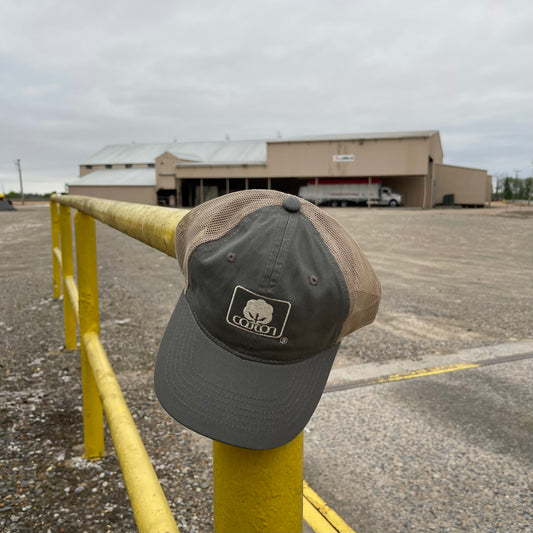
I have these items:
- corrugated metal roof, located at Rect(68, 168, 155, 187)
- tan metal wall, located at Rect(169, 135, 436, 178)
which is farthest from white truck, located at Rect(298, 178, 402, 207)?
corrugated metal roof, located at Rect(68, 168, 155, 187)

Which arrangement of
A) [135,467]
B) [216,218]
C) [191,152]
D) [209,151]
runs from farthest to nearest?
[191,152], [209,151], [135,467], [216,218]

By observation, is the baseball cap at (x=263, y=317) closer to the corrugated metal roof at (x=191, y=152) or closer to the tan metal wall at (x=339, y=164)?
the tan metal wall at (x=339, y=164)

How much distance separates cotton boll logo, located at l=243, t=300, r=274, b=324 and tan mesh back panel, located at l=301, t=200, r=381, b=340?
173mm

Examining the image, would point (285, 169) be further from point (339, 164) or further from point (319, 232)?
point (319, 232)

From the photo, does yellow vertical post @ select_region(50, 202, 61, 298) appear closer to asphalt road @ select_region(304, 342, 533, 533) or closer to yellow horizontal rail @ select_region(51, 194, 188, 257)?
asphalt road @ select_region(304, 342, 533, 533)

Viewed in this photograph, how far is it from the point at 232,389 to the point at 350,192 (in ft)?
98.9

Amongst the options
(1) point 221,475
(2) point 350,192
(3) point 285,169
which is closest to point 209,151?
(3) point 285,169

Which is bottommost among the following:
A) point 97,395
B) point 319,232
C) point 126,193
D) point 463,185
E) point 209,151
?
point 97,395

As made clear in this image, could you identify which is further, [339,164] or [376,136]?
[339,164]

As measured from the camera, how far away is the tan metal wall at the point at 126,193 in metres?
36.4

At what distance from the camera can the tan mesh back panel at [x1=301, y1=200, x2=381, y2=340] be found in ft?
3.20

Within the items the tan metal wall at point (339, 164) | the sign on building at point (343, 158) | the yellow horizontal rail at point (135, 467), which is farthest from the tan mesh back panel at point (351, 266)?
the sign on building at point (343, 158)

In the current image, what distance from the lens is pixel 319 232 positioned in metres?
0.98

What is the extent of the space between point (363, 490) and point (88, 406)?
1589mm
